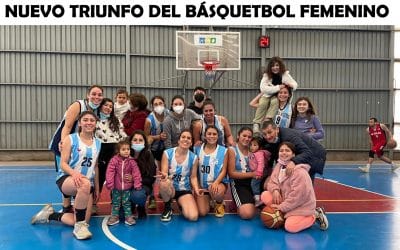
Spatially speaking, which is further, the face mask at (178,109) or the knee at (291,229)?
the face mask at (178,109)

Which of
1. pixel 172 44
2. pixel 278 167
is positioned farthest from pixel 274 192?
pixel 172 44

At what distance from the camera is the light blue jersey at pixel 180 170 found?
16.6 ft

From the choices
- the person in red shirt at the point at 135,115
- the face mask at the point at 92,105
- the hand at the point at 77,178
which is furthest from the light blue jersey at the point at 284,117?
the hand at the point at 77,178

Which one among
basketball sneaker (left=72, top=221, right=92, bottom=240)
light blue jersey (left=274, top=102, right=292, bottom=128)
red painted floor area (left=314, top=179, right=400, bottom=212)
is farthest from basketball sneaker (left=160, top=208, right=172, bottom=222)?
red painted floor area (left=314, top=179, right=400, bottom=212)

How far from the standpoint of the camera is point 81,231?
407 centimetres

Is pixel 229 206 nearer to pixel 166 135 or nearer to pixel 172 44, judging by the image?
pixel 166 135

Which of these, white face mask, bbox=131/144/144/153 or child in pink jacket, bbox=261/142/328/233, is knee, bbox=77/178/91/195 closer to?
white face mask, bbox=131/144/144/153

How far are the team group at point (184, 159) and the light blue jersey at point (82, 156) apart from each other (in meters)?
0.01

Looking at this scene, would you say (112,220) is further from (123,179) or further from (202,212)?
(202,212)

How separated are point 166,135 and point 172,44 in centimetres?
864

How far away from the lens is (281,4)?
548cm

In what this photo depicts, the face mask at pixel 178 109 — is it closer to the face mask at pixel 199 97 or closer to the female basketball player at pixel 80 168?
the face mask at pixel 199 97

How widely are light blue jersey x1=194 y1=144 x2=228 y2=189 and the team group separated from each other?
0.01 m

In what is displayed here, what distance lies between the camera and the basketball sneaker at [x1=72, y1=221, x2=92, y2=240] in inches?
158
